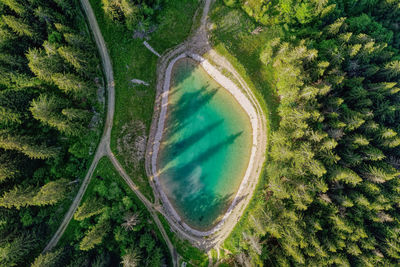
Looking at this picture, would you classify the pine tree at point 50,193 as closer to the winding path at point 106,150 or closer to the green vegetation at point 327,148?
the winding path at point 106,150

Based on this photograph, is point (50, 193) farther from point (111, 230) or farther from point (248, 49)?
point (248, 49)

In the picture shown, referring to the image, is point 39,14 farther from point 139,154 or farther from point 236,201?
point 236,201


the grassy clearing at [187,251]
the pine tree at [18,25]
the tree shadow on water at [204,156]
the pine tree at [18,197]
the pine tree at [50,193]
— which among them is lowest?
the grassy clearing at [187,251]

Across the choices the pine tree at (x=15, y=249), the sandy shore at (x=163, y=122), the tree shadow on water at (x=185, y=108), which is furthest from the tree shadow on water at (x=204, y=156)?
the pine tree at (x=15, y=249)

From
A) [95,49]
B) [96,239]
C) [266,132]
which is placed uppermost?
[95,49]

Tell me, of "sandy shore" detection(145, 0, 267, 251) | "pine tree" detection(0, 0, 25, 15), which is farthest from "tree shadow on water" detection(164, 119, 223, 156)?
"pine tree" detection(0, 0, 25, 15)

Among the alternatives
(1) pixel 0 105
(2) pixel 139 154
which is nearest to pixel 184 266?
(2) pixel 139 154

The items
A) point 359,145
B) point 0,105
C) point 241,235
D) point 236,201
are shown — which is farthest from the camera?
point 236,201

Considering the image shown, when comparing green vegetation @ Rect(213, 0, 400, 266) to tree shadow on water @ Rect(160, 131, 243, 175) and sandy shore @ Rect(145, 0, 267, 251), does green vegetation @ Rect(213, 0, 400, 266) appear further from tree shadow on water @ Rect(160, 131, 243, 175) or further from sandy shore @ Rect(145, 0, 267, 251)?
tree shadow on water @ Rect(160, 131, 243, 175)
